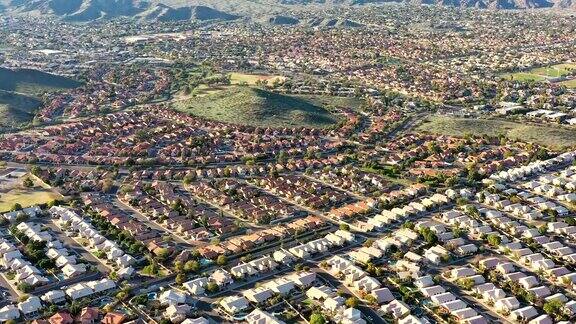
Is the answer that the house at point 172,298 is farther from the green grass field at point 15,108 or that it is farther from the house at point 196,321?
the green grass field at point 15,108

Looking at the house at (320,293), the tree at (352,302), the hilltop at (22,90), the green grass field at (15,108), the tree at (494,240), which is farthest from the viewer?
the hilltop at (22,90)

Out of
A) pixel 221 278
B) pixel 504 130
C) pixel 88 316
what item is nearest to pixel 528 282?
pixel 221 278

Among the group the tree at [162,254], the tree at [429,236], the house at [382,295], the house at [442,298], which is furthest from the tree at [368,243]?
the tree at [162,254]

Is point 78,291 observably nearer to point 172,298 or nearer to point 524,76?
point 172,298

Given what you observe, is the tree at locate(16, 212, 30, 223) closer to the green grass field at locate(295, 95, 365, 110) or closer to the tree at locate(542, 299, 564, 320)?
the tree at locate(542, 299, 564, 320)

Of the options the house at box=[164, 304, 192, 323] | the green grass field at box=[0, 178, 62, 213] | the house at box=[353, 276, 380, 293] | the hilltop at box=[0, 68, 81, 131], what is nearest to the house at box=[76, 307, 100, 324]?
the house at box=[164, 304, 192, 323]

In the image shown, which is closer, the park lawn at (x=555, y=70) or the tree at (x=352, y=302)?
the tree at (x=352, y=302)

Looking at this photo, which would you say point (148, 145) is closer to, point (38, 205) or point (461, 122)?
point (38, 205)
